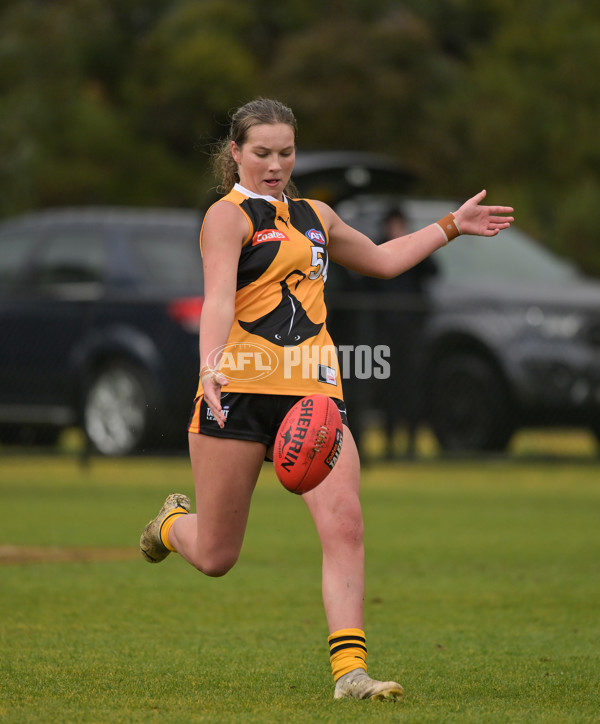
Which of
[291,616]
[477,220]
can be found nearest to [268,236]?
[477,220]

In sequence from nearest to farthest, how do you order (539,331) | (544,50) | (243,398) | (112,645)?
(243,398), (112,645), (539,331), (544,50)

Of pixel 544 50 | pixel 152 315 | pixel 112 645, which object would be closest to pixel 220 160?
pixel 112 645

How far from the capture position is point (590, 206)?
36.0 meters

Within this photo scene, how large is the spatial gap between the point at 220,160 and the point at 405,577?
3360mm

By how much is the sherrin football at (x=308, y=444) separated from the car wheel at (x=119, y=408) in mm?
8898

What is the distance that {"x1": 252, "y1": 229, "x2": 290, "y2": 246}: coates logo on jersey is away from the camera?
5.12 m

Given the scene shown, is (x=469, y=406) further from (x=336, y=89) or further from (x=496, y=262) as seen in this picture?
(x=336, y=89)

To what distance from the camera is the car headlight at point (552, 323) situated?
536 inches

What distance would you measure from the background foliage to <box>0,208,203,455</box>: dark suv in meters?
21.2

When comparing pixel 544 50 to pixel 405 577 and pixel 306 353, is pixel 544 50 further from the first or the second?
pixel 306 353

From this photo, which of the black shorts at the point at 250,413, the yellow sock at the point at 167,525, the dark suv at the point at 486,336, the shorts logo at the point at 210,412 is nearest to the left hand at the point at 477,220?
the black shorts at the point at 250,413

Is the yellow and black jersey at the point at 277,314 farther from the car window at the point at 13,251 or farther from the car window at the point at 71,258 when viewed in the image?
the car window at the point at 13,251

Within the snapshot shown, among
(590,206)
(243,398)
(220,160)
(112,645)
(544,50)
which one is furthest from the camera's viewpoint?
(544,50)

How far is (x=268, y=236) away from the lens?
16.9ft
